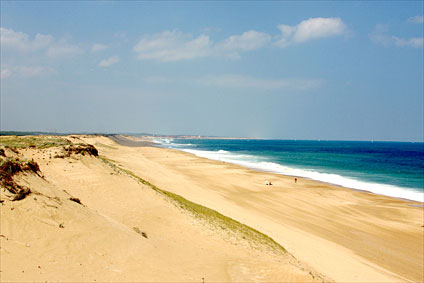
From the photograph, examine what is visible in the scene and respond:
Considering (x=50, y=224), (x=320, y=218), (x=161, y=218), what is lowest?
(x=320, y=218)

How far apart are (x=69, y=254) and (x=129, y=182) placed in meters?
11.8

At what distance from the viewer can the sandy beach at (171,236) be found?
8.45 m

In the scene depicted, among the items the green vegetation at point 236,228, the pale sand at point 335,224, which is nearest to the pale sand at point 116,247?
the green vegetation at point 236,228

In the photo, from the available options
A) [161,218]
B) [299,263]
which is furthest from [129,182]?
[299,263]

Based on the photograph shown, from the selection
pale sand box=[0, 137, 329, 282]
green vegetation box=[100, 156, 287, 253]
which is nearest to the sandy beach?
pale sand box=[0, 137, 329, 282]

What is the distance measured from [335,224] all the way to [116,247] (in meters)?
19.2

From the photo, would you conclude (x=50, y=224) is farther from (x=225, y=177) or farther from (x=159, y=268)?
(x=225, y=177)

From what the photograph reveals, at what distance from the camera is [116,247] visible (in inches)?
385

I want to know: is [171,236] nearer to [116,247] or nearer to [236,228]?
[116,247]

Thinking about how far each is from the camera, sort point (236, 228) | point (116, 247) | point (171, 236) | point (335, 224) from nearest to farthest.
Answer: point (116, 247) → point (171, 236) → point (236, 228) → point (335, 224)

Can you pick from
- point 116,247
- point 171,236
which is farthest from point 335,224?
point 116,247

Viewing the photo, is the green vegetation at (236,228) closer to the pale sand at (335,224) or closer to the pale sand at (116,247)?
the pale sand at (116,247)

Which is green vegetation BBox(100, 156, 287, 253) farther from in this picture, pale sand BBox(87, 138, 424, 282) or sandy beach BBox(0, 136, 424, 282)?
pale sand BBox(87, 138, 424, 282)

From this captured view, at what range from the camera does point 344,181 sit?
46500 mm
